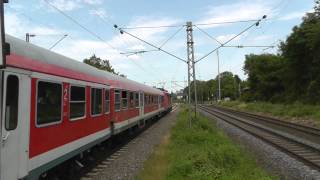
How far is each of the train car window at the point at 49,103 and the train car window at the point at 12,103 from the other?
104 centimetres

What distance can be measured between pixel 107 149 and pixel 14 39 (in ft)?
34.2

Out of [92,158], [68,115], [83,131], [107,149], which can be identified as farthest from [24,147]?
[107,149]

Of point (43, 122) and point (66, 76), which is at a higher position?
point (66, 76)

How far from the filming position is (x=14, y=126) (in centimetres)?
722

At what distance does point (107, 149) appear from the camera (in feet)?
59.5

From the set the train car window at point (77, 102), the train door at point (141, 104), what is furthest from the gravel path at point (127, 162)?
the train door at point (141, 104)

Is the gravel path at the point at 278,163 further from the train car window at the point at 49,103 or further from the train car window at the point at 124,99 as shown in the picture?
the train car window at the point at 49,103

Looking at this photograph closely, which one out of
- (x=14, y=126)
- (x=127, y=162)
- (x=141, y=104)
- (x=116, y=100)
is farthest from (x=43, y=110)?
(x=141, y=104)

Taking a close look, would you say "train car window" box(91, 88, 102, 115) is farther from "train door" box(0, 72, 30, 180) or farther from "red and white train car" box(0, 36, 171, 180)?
"train door" box(0, 72, 30, 180)

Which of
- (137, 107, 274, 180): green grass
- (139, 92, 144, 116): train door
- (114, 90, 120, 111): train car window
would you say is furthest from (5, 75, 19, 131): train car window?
(139, 92, 144, 116): train door

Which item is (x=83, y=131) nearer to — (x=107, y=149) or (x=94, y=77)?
(x=94, y=77)

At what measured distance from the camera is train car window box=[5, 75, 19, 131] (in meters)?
7.02

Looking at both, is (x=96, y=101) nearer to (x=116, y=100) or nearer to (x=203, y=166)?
(x=203, y=166)

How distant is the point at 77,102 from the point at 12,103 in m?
3.92
